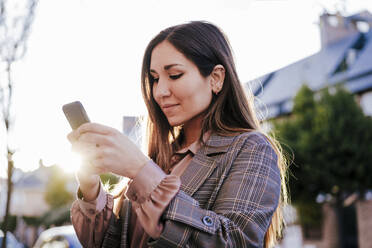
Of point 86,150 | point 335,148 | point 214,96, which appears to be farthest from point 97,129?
point 335,148

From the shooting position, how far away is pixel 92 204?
5.50 ft

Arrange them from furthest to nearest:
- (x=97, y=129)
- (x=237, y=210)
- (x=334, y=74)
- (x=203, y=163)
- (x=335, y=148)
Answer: (x=334, y=74) < (x=335, y=148) < (x=203, y=163) < (x=237, y=210) < (x=97, y=129)

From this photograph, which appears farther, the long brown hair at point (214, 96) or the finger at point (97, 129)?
the long brown hair at point (214, 96)

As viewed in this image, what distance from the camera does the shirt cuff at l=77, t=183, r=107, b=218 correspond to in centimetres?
167

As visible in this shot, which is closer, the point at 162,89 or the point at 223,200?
the point at 223,200

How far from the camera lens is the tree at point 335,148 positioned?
20594mm

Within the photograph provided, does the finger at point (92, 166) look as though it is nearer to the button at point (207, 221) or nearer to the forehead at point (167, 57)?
the button at point (207, 221)

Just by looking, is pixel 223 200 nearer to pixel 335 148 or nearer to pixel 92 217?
pixel 92 217

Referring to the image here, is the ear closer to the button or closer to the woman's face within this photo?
the woman's face

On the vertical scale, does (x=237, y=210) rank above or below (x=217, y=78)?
below

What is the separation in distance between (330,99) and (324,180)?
3.67 metres

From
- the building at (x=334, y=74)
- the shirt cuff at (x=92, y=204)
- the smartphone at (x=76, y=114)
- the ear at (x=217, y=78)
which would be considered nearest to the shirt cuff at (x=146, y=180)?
the smartphone at (x=76, y=114)

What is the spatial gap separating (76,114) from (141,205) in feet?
1.23

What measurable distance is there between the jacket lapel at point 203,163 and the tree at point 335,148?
18960 mm
